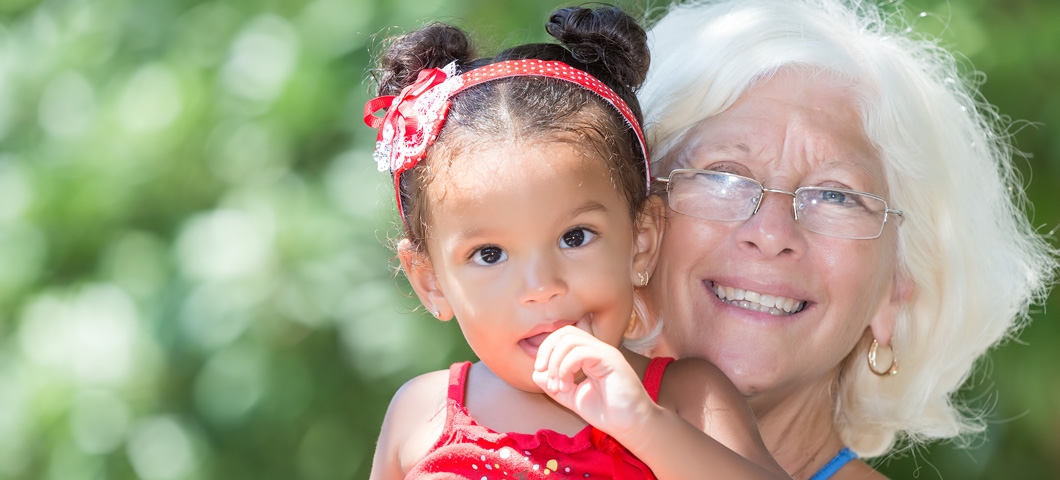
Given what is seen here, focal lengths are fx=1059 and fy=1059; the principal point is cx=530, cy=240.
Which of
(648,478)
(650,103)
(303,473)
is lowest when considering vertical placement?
(303,473)

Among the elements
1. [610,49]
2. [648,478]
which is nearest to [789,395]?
[648,478]

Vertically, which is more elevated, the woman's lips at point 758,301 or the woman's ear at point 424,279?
the woman's ear at point 424,279

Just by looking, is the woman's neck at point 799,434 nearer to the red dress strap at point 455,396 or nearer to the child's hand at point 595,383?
the red dress strap at point 455,396

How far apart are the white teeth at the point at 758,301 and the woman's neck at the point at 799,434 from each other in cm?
32

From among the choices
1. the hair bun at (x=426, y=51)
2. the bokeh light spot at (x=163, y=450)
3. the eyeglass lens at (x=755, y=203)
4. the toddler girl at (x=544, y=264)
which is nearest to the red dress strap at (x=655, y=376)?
the toddler girl at (x=544, y=264)

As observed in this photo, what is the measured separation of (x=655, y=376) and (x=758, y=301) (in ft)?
1.60

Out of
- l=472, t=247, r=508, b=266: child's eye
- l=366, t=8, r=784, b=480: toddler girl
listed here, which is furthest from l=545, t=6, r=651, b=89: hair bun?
l=472, t=247, r=508, b=266: child's eye

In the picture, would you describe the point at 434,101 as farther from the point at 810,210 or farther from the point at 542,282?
the point at 810,210

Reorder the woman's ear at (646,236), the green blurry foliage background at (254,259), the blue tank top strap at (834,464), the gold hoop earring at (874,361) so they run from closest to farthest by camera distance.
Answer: the woman's ear at (646,236), the blue tank top strap at (834,464), the gold hoop earring at (874,361), the green blurry foliage background at (254,259)

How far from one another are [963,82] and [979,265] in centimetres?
70

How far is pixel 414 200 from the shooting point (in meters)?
2.15

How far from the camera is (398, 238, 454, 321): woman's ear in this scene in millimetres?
2180

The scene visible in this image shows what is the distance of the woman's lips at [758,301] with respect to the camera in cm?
252

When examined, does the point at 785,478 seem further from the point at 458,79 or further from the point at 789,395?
the point at 458,79
